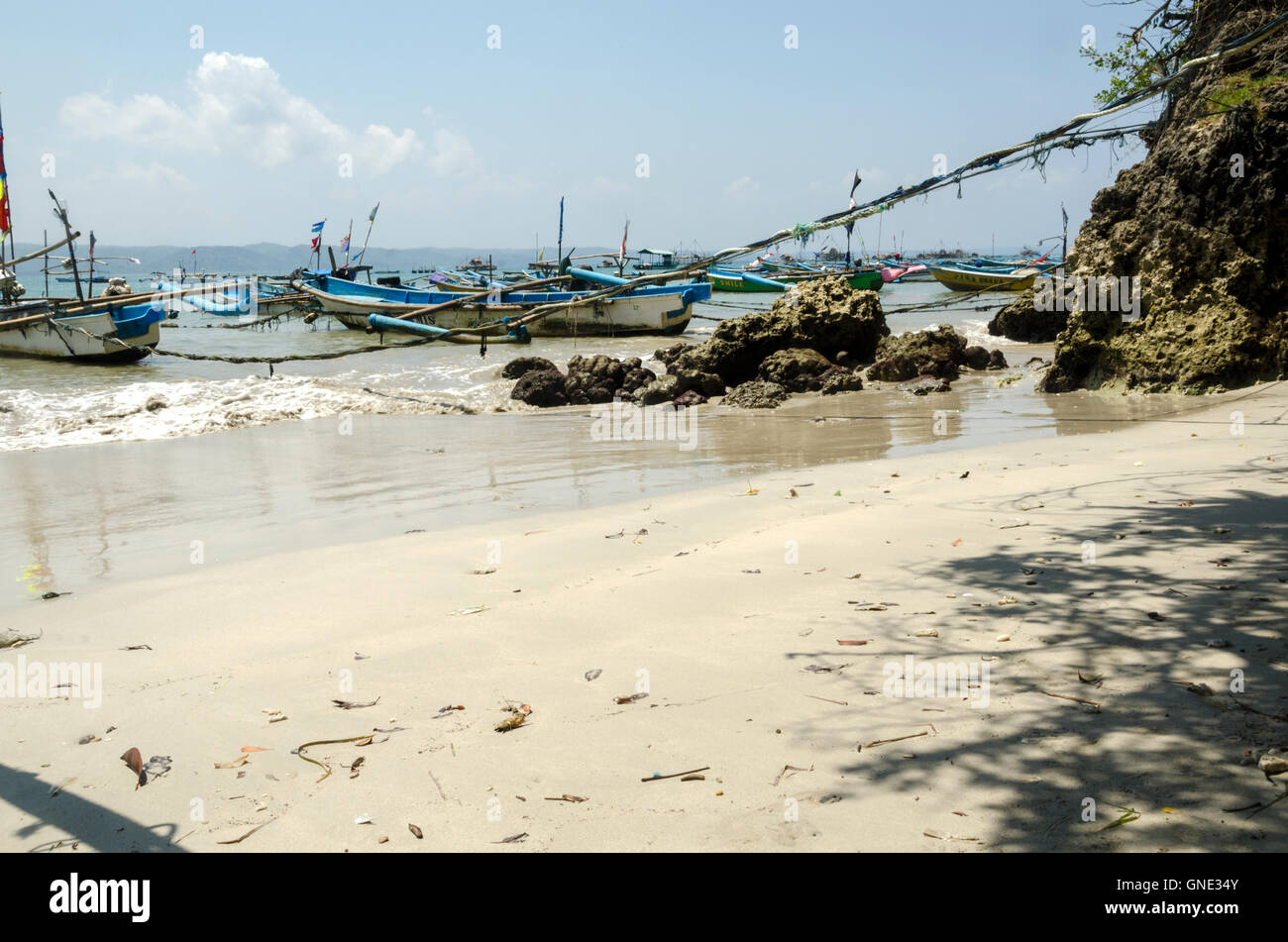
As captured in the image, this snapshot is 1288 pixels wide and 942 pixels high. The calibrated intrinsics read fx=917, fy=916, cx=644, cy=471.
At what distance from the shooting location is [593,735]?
3.23m

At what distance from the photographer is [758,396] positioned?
14.0 metres

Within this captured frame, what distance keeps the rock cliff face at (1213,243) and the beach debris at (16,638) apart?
11.0 metres

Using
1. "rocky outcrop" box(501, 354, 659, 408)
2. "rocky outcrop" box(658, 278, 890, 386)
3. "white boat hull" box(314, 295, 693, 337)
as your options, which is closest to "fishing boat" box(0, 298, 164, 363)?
"white boat hull" box(314, 295, 693, 337)

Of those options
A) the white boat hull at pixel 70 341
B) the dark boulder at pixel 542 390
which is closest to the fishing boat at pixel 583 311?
the white boat hull at pixel 70 341

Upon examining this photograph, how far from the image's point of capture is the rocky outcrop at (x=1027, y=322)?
2330cm

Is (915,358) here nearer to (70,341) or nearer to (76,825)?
(76,825)

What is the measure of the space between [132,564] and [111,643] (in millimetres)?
2081

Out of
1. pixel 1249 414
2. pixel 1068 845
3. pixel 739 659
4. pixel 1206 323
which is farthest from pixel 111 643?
pixel 1206 323

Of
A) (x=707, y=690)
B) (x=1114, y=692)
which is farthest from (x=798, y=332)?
(x=1114, y=692)

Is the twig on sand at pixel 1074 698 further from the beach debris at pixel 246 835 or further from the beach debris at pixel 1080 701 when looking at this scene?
the beach debris at pixel 246 835

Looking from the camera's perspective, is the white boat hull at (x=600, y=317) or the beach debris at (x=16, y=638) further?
the white boat hull at (x=600, y=317)

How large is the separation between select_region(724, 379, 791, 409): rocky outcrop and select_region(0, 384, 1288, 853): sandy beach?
7790mm

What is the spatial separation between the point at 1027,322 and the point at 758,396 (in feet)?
42.8
